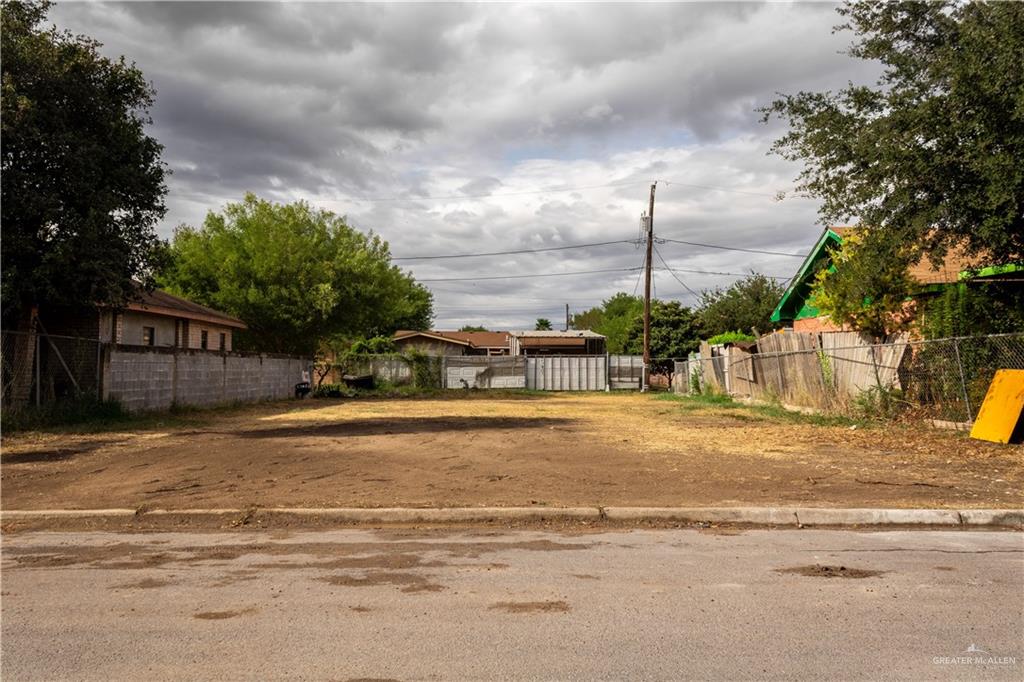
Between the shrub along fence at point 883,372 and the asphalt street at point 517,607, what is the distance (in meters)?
8.34

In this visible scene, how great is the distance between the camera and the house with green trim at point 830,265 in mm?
16605

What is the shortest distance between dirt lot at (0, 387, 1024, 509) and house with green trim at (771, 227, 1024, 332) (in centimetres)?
495

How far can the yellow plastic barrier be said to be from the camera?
1198 cm

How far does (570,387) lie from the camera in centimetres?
4244

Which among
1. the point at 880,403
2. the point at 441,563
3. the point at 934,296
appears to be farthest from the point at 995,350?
the point at 441,563

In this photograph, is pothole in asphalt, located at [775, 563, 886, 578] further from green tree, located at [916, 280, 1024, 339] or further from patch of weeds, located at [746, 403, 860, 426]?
green tree, located at [916, 280, 1024, 339]

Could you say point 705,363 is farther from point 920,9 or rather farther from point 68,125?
point 68,125

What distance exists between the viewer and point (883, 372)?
53.2ft

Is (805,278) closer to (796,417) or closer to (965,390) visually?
(796,417)

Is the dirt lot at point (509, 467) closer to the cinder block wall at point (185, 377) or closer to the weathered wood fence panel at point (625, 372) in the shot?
the cinder block wall at point (185, 377)

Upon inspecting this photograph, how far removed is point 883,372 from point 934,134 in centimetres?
526

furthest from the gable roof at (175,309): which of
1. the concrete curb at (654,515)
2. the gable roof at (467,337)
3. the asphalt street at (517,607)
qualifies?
the gable roof at (467,337)

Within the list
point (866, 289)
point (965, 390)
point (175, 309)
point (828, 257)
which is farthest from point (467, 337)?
point (965, 390)

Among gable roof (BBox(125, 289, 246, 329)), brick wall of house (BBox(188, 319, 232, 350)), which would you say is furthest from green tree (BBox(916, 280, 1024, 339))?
brick wall of house (BBox(188, 319, 232, 350))
